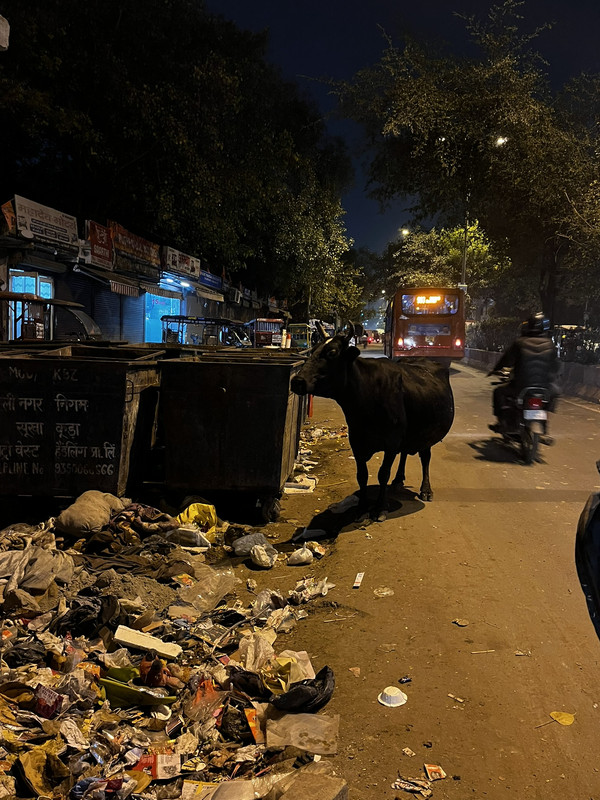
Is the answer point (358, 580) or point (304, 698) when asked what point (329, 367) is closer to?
point (358, 580)

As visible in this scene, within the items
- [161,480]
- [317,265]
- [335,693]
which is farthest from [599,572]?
[317,265]

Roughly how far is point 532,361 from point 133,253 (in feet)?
47.2

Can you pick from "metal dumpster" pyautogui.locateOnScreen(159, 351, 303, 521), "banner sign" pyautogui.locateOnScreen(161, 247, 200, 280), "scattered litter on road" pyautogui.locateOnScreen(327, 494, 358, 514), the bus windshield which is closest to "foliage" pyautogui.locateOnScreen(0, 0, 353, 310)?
"banner sign" pyautogui.locateOnScreen(161, 247, 200, 280)

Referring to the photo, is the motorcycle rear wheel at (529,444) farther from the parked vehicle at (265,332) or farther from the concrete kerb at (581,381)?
the parked vehicle at (265,332)

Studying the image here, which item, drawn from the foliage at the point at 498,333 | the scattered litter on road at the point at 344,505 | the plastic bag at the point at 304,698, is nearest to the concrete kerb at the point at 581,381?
the scattered litter on road at the point at 344,505

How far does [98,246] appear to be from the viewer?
17281 millimetres

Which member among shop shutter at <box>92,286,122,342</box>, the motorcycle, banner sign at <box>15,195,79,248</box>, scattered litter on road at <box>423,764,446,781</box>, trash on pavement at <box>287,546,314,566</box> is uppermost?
banner sign at <box>15,195,79,248</box>

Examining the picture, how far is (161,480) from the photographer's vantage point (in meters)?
6.90

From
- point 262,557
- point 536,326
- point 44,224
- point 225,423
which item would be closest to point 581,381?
point 536,326

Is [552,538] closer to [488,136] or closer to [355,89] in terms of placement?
[488,136]

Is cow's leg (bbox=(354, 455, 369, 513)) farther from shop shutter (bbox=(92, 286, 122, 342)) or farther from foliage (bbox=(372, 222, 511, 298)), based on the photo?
foliage (bbox=(372, 222, 511, 298))

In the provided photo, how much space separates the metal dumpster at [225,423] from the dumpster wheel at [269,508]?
0.55ft

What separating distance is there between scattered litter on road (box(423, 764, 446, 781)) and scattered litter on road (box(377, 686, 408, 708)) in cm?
48

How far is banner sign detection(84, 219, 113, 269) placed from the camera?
55.0 ft
